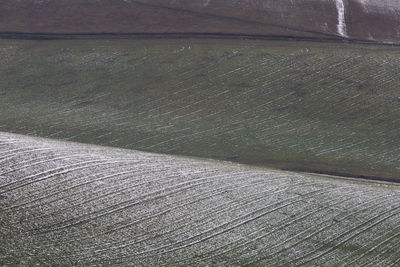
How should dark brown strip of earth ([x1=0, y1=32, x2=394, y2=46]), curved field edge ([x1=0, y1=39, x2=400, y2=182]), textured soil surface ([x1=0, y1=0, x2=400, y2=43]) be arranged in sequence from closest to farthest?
curved field edge ([x1=0, y1=39, x2=400, y2=182]), dark brown strip of earth ([x1=0, y1=32, x2=394, y2=46]), textured soil surface ([x1=0, y1=0, x2=400, y2=43])

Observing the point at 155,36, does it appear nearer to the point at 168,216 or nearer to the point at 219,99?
the point at 219,99

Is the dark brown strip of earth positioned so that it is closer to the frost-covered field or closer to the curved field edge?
the curved field edge

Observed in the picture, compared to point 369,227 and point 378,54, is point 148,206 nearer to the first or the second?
point 369,227

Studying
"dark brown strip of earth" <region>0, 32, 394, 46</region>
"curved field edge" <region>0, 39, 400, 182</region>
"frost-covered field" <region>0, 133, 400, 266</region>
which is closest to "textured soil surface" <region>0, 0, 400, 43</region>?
"dark brown strip of earth" <region>0, 32, 394, 46</region>

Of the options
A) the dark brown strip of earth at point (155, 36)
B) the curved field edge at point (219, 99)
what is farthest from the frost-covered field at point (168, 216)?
the dark brown strip of earth at point (155, 36)

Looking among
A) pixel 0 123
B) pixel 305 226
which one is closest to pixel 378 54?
pixel 0 123
